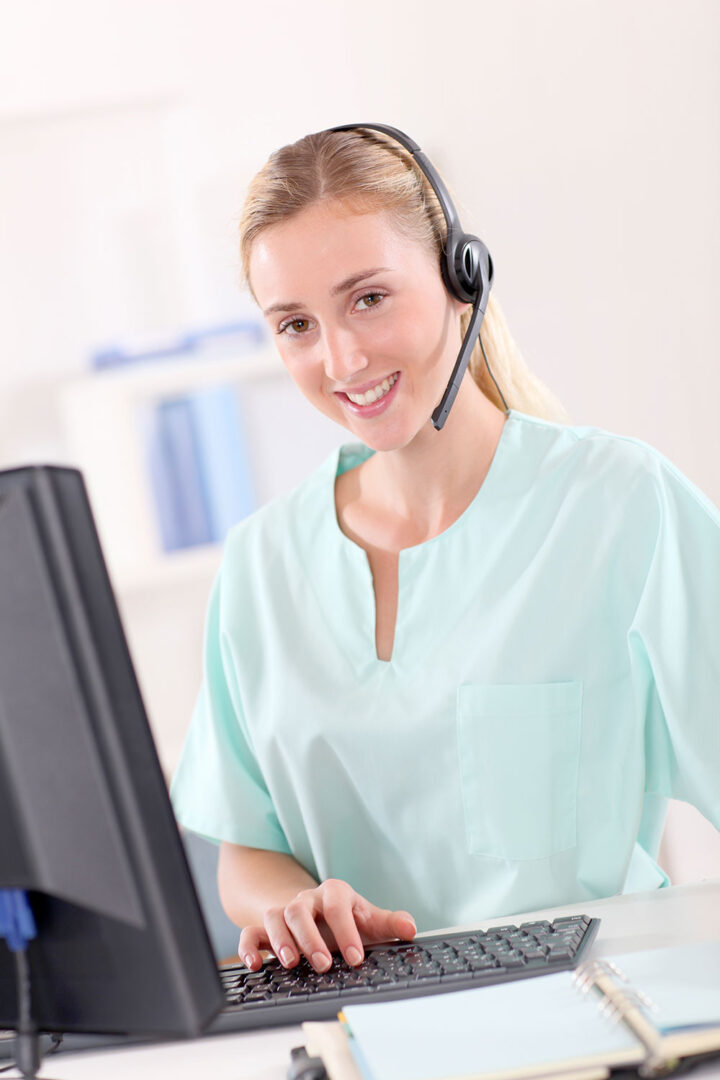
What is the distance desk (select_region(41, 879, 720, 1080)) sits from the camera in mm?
727

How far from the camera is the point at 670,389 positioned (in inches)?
67.6

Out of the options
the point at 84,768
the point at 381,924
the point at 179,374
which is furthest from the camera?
the point at 179,374

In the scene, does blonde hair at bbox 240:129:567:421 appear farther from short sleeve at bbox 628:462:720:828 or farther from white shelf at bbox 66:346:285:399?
white shelf at bbox 66:346:285:399

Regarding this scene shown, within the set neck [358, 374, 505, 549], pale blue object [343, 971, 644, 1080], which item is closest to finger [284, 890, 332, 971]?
pale blue object [343, 971, 644, 1080]

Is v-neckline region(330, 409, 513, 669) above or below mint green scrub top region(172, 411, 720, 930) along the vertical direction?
above

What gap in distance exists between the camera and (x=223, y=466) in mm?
2213

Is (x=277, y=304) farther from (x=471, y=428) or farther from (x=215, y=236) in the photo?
(x=215, y=236)

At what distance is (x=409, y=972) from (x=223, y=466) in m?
1.53

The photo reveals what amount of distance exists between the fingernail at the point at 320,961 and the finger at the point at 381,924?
0.07m

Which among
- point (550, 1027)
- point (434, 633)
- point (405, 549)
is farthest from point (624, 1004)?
point (405, 549)

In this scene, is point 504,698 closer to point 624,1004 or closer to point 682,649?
point 682,649

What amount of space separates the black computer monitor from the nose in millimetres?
590

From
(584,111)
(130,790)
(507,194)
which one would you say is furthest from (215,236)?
(130,790)

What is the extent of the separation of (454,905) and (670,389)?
3.04 ft
